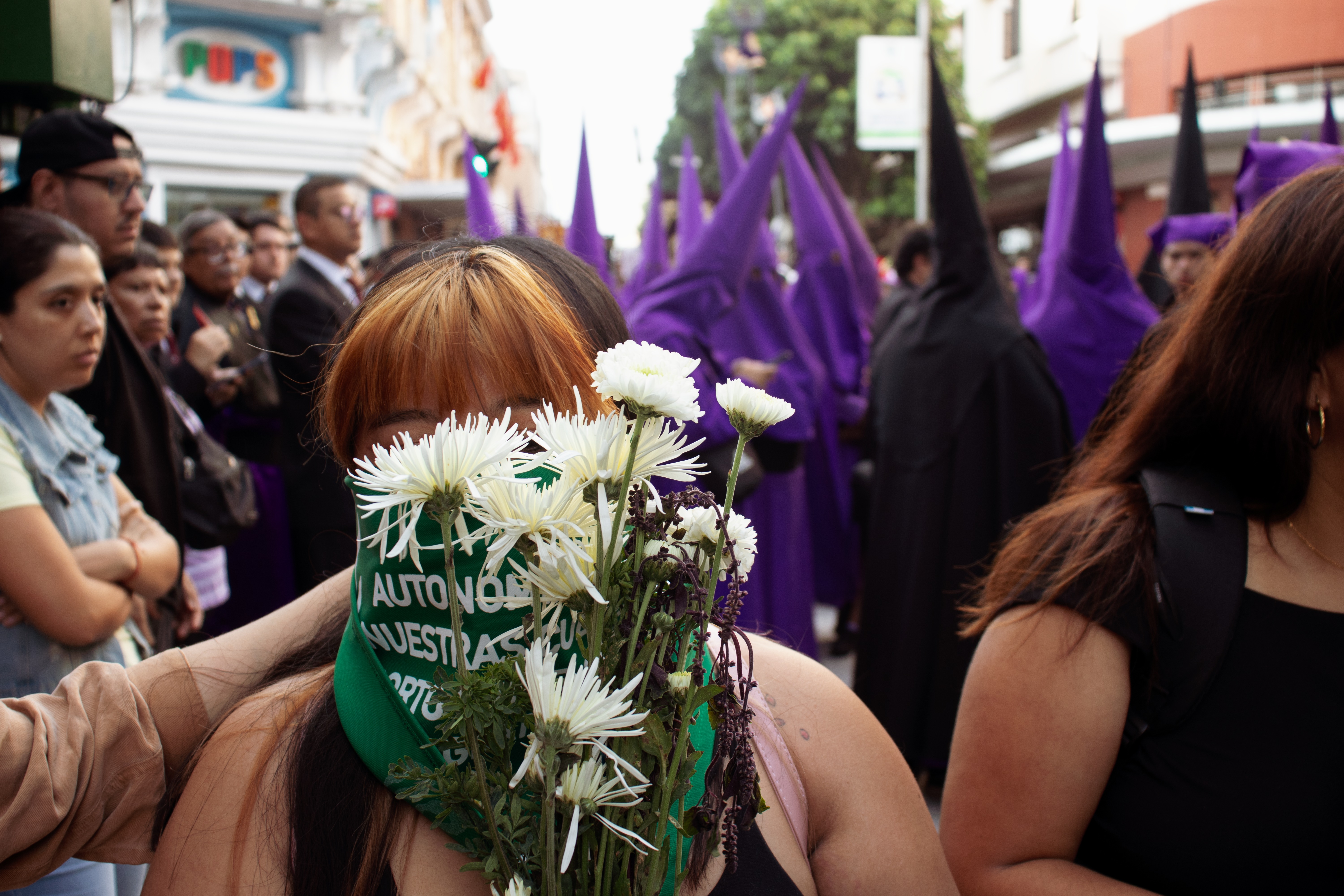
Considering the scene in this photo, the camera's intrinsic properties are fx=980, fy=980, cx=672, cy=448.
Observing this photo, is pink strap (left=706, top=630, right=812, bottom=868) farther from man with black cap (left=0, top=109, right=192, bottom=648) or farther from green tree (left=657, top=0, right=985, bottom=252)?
green tree (left=657, top=0, right=985, bottom=252)

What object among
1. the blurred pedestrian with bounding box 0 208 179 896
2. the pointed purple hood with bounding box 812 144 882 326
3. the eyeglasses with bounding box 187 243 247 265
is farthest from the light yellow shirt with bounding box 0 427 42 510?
the pointed purple hood with bounding box 812 144 882 326

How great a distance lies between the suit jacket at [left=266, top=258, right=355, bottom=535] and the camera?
4.26 m

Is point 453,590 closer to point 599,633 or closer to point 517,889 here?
point 599,633

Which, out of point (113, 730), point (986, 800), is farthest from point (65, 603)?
Result: point (986, 800)

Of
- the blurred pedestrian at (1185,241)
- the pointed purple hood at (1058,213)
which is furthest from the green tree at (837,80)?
the blurred pedestrian at (1185,241)

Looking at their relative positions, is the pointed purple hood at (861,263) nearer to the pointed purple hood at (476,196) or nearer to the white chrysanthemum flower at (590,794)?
the pointed purple hood at (476,196)

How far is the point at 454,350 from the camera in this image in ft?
3.93

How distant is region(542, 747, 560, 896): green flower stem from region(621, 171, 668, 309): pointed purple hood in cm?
650

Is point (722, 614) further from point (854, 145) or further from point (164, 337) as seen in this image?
point (854, 145)

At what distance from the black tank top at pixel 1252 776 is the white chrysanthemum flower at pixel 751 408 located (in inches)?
39.6

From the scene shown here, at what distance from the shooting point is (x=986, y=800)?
5.13 ft

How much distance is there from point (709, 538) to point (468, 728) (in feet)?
0.78

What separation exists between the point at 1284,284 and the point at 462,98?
28.7 meters

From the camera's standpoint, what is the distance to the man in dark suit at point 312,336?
4.27 meters
